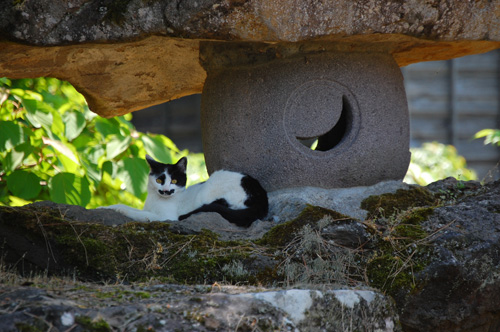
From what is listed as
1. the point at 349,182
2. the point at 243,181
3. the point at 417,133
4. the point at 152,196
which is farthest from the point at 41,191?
the point at 417,133

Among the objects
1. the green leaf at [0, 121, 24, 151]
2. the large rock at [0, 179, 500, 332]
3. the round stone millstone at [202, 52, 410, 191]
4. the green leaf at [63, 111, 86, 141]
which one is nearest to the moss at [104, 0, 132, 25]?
the round stone millstone at [202, 52, 410, 191]

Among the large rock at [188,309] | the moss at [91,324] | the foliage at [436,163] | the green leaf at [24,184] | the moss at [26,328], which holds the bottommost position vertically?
the moss at [26,328]

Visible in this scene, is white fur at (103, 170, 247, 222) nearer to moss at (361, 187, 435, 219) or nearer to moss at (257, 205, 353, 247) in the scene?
moss at (257, 205, 353, 247)

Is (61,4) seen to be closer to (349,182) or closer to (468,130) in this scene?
(349,182)

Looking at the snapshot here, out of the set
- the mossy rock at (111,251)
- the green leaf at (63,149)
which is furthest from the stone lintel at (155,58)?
the mossy rock at (111,251)

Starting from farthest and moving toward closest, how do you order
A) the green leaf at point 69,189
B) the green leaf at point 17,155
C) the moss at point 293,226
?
the green leaf at point 17,155, the green leaf at point 69,189, the moss at point 293,226

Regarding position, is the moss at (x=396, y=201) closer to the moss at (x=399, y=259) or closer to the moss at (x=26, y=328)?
the moss at (x=399, y=259)

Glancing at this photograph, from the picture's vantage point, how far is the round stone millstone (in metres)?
3.95

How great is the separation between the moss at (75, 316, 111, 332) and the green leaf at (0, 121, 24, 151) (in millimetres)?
2935

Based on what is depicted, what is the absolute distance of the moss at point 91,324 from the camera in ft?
7.04

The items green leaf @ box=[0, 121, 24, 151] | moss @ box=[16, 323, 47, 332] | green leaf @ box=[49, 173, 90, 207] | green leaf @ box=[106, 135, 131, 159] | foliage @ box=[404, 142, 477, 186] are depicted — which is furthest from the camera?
foliage @ box=[404, 142, 477, 186]

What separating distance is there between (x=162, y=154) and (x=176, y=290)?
2958 mm

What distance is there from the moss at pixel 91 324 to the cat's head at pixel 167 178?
73.8 inches

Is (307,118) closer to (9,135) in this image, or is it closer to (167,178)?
(167,178)
